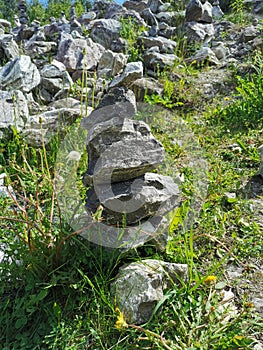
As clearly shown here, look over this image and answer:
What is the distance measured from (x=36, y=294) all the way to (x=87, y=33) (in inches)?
252

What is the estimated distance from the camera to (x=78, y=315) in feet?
7.14

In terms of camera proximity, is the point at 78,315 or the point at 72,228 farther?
the point at 72,228

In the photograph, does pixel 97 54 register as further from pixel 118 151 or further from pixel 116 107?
pixel 118 151

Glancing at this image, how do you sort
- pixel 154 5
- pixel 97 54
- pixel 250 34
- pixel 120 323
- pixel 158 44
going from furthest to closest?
pixel 154 5 → pixel 250 34 → pixel 158 44 → pixel 97 54 → pixel 120 323

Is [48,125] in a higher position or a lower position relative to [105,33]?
lower

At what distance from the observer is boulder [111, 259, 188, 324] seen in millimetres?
2119

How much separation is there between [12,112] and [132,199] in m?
2.34

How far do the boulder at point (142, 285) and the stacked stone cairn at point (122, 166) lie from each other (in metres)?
0.32

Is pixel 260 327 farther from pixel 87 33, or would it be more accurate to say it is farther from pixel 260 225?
pixel 87 33

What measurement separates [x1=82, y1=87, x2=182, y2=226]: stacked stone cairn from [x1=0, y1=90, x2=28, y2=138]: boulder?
65.9 inches

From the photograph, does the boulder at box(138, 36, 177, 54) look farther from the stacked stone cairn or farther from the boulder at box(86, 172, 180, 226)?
the boulder at box(86, 172, 180, 226)

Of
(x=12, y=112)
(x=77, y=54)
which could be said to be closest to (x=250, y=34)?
(x=77, y=54)

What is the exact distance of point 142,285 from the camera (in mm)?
2158

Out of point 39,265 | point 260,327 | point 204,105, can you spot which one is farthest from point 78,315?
point 204,105
